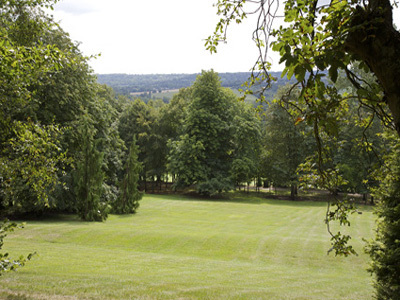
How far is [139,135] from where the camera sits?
46.1 m

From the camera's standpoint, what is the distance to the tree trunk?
2650 millimetres

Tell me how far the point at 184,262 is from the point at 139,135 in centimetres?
3427

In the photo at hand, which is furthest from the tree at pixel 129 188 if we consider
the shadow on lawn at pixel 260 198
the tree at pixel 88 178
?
the shadow on lawn at pixel 260 198

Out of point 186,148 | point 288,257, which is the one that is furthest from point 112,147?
point 288,257

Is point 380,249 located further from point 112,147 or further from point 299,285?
point 112,147

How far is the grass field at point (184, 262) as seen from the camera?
8.57 metres

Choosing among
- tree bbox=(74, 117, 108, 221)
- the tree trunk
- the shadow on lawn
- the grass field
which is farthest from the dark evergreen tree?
the shadow on lawn

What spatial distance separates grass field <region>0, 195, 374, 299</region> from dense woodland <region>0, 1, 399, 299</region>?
1.92 metres

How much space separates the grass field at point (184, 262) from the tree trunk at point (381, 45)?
6.36 meters

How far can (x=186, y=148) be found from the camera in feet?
128

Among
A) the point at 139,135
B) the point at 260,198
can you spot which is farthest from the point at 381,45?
the point at 139,135

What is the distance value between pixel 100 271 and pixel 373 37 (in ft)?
32.6

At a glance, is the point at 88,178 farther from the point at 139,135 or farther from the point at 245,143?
the point at 245,143

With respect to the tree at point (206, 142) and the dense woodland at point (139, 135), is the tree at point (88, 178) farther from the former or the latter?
the tree at point (206, 142)
